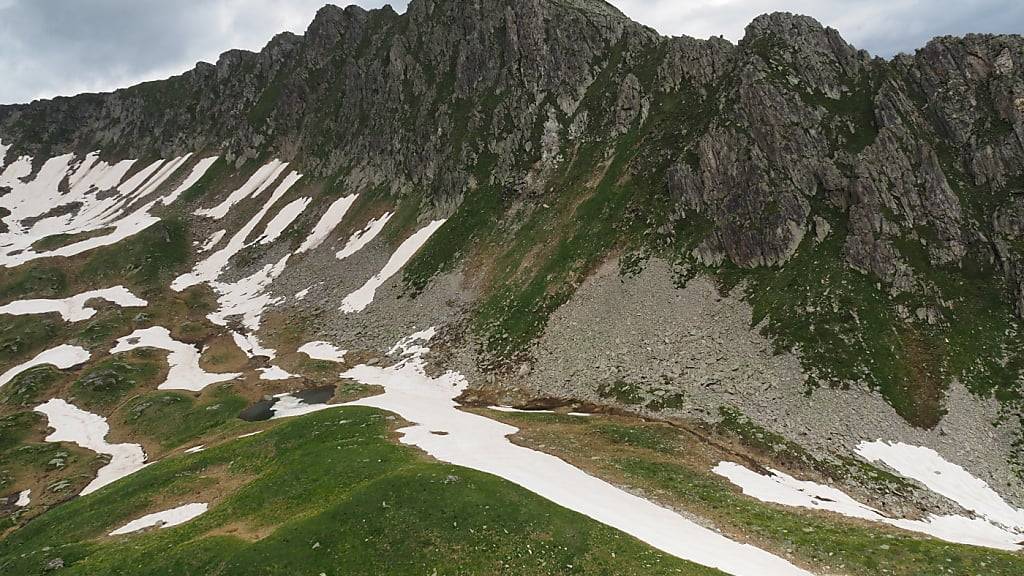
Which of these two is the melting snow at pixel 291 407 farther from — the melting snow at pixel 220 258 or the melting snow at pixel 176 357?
the melting snow at pixel 220 258

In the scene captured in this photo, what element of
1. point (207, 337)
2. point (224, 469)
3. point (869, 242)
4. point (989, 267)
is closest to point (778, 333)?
point (869, 242)

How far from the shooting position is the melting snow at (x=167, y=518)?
32.2 metres

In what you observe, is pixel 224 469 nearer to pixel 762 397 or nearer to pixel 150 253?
pixel 762 397

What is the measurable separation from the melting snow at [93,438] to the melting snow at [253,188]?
77995 millimetres

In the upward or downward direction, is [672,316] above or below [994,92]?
below

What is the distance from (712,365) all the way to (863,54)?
54.1m

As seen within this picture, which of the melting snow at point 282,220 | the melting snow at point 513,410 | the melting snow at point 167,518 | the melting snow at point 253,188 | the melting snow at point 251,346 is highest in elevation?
the melting snow at point 253,188

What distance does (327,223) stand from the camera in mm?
111875

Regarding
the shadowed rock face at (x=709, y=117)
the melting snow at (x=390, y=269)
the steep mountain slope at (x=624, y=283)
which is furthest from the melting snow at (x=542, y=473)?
the shadowed rock face at (x=709, y=117)

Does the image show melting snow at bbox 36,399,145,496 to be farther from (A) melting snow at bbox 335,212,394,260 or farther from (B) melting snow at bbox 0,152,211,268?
(B) melting snow at bbox 0,152,211,268

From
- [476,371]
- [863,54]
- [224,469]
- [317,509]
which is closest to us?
[317,509]

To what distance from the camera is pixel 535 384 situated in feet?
186

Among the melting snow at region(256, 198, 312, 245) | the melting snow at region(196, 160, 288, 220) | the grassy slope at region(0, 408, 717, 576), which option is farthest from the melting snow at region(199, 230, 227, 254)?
the grassy slope at region(0, 408, 717, 576)

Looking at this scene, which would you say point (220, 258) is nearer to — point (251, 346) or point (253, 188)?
point (253, 188)
